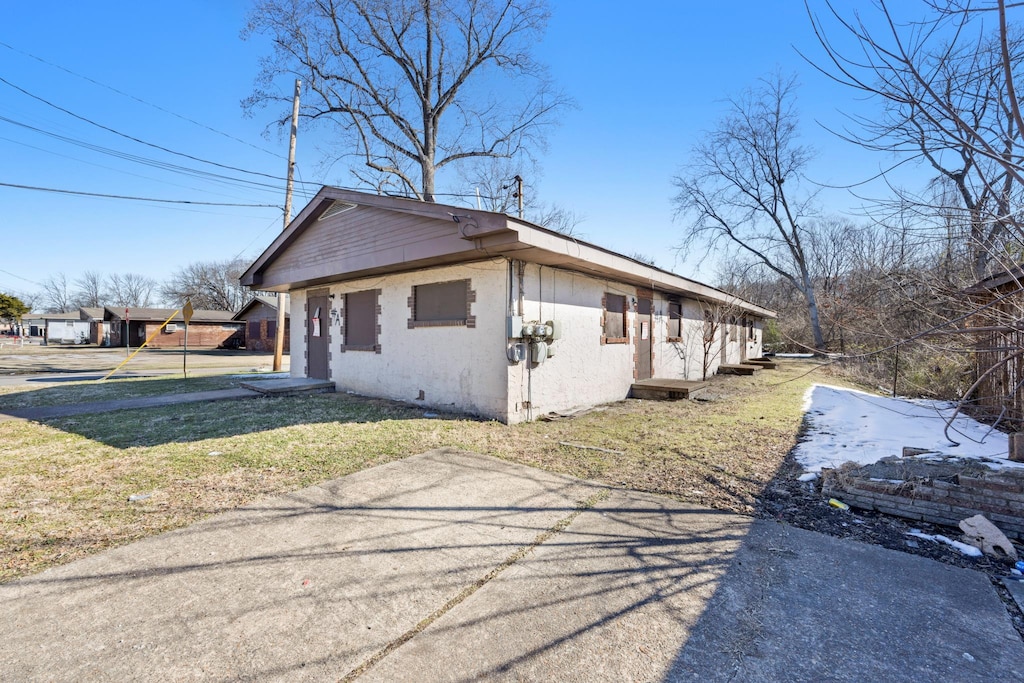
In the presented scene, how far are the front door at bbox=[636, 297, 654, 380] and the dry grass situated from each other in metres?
2.30

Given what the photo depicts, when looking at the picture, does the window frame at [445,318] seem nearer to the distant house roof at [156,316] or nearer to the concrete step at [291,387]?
the concrete step at [291,387]

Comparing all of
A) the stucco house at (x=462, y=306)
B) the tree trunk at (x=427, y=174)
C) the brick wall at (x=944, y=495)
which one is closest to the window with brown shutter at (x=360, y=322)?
the stucco house at (x=462, y=306)

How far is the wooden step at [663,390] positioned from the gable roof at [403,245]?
2.35 meters

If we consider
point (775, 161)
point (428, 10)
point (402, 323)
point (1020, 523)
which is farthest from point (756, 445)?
point (775, 161)

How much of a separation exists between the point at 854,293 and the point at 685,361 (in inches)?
232

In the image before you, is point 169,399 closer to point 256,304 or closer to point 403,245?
point 403,245

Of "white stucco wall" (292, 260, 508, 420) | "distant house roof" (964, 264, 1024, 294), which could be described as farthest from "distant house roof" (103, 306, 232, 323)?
"distant house roof" (964, 264, 1024, 294)

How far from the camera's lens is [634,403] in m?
9.88

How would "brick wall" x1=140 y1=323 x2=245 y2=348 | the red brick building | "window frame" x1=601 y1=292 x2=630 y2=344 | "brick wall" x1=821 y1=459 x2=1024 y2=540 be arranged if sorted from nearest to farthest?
"brick wall" x1=821 y1=459 x2=1024 y2=540, "window frame" x1=601 y1=292 x2=630 y2=344, the red brick building, "brick wall" x1=140 y1=323 x2=245 y2=348

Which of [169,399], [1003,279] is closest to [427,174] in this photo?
[169,399]

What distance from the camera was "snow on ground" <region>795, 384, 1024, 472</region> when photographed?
5105 mm

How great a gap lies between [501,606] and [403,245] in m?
6.38

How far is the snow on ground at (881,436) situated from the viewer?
16.8 ft

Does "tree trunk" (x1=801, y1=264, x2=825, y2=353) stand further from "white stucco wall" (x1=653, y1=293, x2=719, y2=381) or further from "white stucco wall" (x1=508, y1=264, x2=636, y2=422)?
"white stucco wall" (x1=508, y1=264, x2=636, y2=422)
